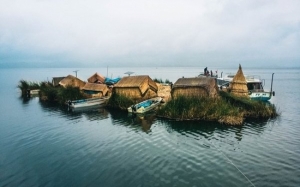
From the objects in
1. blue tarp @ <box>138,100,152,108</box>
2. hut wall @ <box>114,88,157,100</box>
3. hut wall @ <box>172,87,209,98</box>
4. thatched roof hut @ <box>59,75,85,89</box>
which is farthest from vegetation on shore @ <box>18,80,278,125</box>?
thatched roof hut @ <box>59,75,85,89</box>

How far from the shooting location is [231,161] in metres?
14.8

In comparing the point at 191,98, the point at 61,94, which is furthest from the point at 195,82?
the point at 61,94

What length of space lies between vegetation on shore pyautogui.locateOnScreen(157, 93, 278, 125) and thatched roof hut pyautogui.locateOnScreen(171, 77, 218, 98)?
180 centimetres

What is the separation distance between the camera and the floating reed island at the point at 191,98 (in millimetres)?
24062

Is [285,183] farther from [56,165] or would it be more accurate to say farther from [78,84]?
[78,84]

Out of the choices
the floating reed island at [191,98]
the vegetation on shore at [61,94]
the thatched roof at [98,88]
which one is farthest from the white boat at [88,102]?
the vegetation on shore at [61,94]

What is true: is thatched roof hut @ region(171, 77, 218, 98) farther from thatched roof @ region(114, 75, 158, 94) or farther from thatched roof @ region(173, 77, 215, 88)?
thatched roof @ region(114, 75, 158, 94)

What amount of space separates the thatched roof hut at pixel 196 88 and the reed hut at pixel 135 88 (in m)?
5.77

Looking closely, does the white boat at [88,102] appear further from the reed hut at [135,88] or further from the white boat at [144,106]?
the white boat at [144,106]

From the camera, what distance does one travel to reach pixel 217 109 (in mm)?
23812

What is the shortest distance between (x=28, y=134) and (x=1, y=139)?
82.5 inches

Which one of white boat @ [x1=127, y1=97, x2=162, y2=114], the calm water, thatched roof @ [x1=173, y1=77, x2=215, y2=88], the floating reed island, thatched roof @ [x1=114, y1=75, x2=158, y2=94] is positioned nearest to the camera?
the calm water

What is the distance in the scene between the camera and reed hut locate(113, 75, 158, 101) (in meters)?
33.5

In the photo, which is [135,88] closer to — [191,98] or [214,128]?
[191,98]
